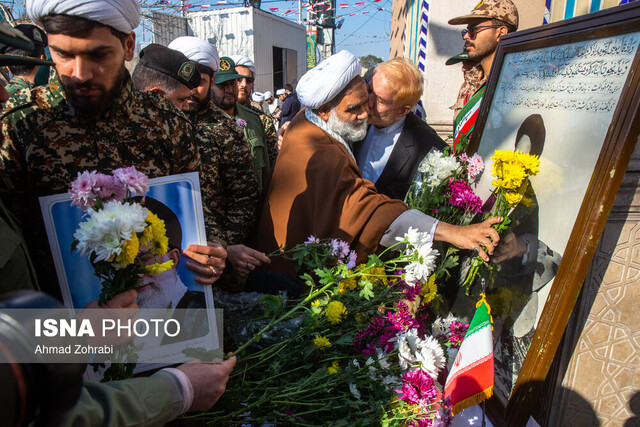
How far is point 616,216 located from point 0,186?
2.21 m

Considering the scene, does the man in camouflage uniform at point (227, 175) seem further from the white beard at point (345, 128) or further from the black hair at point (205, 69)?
the white beard at point (345, 128)

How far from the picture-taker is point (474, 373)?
1.64 metres

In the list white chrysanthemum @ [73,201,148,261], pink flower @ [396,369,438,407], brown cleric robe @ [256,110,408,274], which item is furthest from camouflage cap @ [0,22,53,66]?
pink flower @ [396,369,438,407]

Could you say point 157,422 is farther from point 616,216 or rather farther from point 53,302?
point 616,216

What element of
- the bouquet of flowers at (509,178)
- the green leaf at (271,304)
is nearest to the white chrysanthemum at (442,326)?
the bouquet of flowers at (509,178)

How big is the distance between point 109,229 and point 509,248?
5.31 feet

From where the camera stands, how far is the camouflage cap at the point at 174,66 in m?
2.76

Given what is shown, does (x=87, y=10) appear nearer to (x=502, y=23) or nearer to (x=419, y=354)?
(x=419, y=354)

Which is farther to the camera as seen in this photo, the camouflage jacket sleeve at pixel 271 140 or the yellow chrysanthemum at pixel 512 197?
the camouflage jacket sleeve at pixel 271 140

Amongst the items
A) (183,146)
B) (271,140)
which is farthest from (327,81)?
(271,140)

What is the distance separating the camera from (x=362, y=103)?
2695 millimetres

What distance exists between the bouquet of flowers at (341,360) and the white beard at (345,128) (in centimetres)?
99

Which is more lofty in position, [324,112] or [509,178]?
[324,112]

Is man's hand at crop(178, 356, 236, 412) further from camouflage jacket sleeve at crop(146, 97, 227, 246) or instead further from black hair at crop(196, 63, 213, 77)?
black hair at crop(196, 63, 213, 77)
